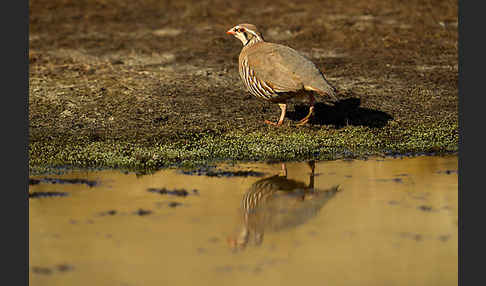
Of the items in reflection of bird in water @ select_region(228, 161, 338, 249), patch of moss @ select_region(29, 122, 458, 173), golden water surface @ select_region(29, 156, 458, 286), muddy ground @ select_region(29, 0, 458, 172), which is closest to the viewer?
golden water surface @ select_region(29, 156, 458, 286)

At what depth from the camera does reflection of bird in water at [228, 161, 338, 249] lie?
256 inches

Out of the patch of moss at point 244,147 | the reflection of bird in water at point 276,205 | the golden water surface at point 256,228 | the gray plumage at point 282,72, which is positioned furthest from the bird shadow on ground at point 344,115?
the reflection of bird in water at point 276,205

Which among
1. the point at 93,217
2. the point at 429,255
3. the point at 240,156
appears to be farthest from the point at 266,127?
the point at 429,255

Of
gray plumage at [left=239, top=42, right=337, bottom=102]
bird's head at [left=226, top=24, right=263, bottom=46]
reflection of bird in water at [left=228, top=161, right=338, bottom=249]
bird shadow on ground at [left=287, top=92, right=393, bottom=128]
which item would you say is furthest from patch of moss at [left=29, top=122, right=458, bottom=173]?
bird's head at [left=226, top=24, right=263, bottom=46]

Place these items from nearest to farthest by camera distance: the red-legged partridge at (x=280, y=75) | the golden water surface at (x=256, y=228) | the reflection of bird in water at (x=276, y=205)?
1. the golden water surface at (x=256, y=228)
2. the reflection of bird in water at (x=276, y=205)
3. the red-legged partridge at (x=280, y=75)

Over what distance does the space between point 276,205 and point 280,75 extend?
115 inches

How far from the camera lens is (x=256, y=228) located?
6602mm

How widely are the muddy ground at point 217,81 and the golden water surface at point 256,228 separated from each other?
3.12ft

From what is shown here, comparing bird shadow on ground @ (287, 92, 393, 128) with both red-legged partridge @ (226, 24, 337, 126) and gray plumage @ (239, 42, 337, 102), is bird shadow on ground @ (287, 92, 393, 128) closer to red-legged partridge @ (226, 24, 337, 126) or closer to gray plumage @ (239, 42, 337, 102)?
red-legged partridge @ (226, 24, 337, 126)

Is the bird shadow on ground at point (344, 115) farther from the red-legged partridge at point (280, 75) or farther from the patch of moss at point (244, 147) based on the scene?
the red-legged partridge at point (280, 75)

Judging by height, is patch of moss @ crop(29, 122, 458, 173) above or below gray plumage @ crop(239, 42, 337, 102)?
below

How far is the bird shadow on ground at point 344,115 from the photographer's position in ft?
35.0

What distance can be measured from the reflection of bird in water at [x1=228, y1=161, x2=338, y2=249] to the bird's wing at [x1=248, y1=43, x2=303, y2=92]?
1.73 metres

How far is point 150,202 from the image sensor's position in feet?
24.3
